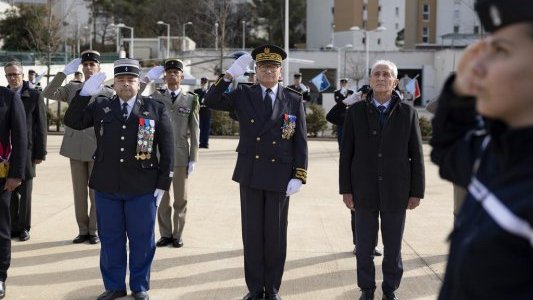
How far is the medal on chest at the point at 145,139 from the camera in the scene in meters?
5.30

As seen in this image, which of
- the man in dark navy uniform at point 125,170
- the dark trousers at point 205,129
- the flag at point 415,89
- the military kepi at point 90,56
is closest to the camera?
the man in dark navy uniform at point 125,170

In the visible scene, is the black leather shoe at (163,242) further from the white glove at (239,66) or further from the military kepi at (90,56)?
the white glove at (239,66)

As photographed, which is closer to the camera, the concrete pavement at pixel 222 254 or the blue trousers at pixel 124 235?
the blue trousers at pixel 124 235

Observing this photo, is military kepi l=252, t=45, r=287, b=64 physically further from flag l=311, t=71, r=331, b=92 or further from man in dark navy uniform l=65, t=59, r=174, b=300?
flag l=311, t=71, r=331, b=92

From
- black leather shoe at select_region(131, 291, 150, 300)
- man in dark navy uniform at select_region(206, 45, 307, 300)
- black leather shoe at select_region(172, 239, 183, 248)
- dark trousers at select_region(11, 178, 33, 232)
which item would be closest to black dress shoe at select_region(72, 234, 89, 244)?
dark trousers at select_region(11, 178, 33, 232)

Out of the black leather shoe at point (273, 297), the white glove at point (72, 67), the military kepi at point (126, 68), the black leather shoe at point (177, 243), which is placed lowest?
the black leather shoe at point (273, 297)

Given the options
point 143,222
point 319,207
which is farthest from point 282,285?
point 319,207

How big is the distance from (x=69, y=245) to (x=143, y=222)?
7.15 ft

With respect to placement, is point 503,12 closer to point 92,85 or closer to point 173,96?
point 92,85

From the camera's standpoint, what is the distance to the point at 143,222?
17.5ft

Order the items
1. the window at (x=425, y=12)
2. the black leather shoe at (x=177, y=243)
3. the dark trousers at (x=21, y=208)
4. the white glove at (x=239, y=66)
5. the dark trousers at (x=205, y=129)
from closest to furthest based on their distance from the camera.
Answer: the white glove at (x=239, y=66)
the black leather shoe at (x=177, y=243)
the dark trousers at (x=21, y=208)
the dark trousers at (x=205, y=129)
the window at (x=425, y=12)

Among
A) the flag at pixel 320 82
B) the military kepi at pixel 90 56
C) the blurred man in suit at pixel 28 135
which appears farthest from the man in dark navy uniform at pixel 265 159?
the flag at pixel 320 82

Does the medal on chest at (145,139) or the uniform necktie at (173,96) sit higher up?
the uniform necktie at (173,96)

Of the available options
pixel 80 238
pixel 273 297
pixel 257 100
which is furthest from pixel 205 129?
pixel 273 297
